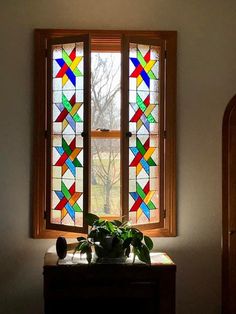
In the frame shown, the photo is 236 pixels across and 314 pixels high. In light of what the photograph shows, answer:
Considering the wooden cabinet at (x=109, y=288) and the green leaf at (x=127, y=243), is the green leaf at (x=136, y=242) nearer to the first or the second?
the green leaf at (x=127, y=243)

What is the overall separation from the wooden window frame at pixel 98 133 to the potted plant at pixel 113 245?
1.62ft

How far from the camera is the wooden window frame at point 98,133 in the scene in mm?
3828

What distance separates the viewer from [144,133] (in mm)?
3840

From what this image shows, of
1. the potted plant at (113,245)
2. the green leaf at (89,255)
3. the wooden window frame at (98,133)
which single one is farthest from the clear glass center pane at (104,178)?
the green leaf at (89,255)

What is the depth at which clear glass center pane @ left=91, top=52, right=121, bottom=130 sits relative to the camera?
3.96 m

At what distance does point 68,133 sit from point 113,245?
97 centimetres

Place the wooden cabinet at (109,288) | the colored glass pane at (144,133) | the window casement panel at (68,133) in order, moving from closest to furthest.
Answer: the wooden cabinet at (109,288)
the window casement panel at (68,133)
the colored glass pane at (144,133)

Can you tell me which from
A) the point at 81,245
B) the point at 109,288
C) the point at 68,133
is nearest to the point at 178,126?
the point at 68,133

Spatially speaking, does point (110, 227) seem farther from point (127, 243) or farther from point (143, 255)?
point (143, 255)

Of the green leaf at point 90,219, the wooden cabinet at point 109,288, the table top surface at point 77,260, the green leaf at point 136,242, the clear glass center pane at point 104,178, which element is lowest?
the wooden cabinet at point 109,288

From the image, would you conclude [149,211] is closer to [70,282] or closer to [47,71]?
[70,282]

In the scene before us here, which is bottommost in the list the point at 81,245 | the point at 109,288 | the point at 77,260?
the point at 109,288

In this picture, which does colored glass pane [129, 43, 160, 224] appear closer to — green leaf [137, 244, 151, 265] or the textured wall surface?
the textured wall surface

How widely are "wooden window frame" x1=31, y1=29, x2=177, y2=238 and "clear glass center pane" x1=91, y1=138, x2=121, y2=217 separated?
0.42 ft
